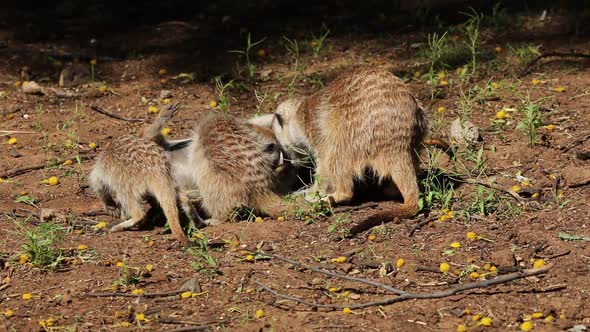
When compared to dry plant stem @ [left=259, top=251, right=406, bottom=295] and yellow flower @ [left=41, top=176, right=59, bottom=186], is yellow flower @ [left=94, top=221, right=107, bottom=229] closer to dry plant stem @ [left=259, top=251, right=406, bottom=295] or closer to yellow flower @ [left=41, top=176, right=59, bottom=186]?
yellow flower @ [left=41, top=176, right=59, bottom=186]

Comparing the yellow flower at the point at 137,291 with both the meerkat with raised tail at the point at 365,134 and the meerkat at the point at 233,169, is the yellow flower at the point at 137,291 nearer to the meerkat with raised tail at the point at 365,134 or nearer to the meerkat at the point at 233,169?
the meerkat at the point at 233,169

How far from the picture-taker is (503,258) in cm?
447

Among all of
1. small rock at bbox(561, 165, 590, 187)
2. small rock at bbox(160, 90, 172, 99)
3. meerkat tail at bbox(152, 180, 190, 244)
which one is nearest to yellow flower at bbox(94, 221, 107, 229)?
meerkat tail at bbox(152, 180, 190, 244)

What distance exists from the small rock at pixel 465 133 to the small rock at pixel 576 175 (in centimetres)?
65

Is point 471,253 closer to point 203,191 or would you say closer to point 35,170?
point 203,191

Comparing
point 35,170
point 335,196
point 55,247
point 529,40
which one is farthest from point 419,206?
point 529,40

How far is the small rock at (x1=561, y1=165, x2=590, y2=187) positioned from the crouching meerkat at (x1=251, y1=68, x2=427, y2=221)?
2.76 ft

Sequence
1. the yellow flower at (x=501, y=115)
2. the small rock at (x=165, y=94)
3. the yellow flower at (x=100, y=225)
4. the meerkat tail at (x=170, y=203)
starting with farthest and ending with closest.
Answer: the small rock at (x=165, y=94) → the yellow flower at (x=501, y=115) → the yellow flower at (x=100, y=225) → the meerkat tail at (x=170, y=203)

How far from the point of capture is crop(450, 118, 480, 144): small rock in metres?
5.89

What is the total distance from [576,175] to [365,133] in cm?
121

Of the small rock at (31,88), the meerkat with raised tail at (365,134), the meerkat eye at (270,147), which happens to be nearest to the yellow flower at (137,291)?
the meerkat with raised tail at (365,134)

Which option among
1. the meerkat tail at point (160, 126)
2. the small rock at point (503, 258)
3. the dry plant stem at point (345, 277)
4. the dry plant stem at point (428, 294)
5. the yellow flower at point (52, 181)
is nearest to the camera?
the dry plant stem at point (428, 294)

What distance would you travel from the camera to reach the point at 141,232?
16.9 ft

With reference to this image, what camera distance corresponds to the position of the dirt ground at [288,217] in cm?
410
